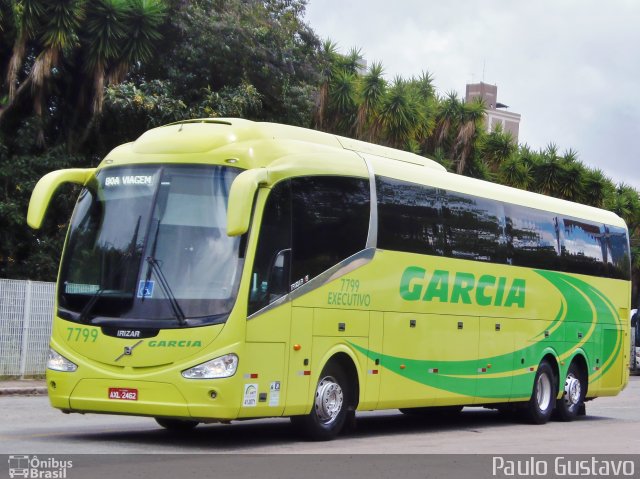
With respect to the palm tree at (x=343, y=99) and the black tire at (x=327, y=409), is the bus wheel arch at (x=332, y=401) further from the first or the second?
the palm tree at (x=343, y=99)

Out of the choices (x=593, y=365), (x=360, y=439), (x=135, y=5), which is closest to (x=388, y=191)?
(x=360, y=439)

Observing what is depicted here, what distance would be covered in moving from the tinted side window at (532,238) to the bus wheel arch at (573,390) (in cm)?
210

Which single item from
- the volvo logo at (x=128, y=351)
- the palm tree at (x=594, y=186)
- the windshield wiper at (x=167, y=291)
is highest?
the palm tree at (x=594, y=186)

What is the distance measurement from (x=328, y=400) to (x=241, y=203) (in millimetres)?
3231

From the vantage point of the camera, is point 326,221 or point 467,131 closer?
point 326,221

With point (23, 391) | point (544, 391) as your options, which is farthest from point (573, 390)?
point (23, 391)

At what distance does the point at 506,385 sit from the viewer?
18.2 meters

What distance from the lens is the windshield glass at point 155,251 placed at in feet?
40.5

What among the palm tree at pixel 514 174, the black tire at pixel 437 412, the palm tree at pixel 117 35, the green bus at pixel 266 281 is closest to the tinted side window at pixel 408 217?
the green bus at pixel 266 281

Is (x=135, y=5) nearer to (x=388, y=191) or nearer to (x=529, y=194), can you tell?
(x=529, y=194)

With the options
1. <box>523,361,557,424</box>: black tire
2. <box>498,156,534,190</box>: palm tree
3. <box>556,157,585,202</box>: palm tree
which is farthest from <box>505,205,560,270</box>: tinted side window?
<box>556,157,585,202</box>: palm tree

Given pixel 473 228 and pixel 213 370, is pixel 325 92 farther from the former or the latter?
pixel 213 370

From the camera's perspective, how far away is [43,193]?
13.1 m

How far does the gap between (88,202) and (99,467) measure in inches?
162
